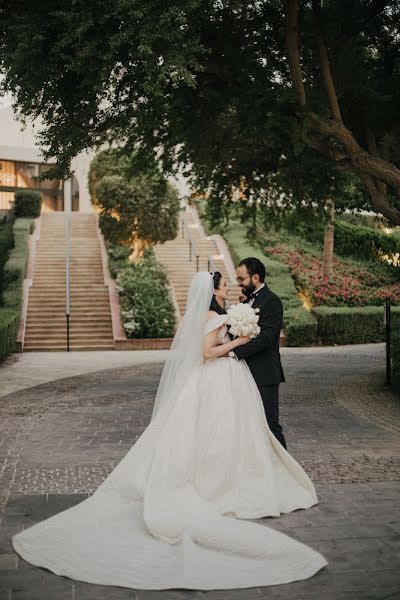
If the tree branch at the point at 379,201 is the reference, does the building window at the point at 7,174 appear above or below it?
above

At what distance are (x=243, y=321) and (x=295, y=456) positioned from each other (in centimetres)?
263

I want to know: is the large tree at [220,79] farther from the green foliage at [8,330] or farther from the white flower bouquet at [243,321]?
the green foliage at [8,330]

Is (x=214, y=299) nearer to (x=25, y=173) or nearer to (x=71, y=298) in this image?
(x=71, y=298)

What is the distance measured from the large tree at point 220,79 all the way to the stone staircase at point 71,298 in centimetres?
935

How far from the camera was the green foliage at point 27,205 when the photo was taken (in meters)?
36.9

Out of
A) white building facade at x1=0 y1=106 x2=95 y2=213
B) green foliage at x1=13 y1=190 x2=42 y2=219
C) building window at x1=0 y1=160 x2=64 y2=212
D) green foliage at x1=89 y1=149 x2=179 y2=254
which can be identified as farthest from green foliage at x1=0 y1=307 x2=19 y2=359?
building window at x1=0 y1=160 x2=64 y2=212

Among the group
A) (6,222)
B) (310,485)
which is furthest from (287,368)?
(6,222)

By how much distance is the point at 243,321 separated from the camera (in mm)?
6801

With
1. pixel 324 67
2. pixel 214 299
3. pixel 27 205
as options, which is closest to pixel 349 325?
pixel 324 67

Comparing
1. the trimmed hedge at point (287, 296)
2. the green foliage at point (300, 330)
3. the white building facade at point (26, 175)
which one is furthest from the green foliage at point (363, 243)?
the white building facade at point (26, 175)

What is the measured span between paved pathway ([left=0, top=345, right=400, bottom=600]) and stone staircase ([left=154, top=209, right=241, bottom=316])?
1158 centimetres

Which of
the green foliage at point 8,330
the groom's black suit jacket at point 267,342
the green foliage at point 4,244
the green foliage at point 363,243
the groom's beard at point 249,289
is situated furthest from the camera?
the green foliage at point 363,243

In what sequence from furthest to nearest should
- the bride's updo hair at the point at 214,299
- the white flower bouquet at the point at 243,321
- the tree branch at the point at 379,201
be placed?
the tree branch at the point at 379,201, the bride's updo hair at the point at 214,299, the white flower bouquet at the point at 243,321

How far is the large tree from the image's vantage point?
10.3 metres
